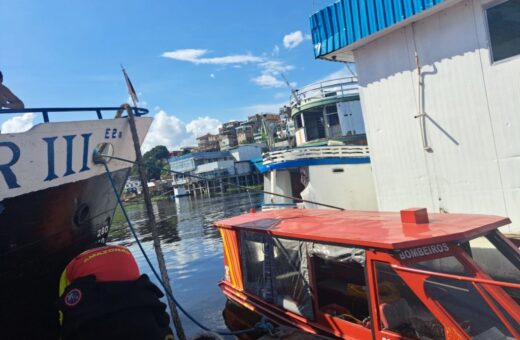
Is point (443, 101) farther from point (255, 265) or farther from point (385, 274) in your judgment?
point (385, 274)

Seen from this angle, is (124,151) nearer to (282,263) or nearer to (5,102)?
(5,102)

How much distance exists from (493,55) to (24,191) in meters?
8.65

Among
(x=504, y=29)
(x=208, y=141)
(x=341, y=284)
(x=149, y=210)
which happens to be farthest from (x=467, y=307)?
(x=208, y=141)

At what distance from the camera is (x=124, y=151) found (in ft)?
23.5

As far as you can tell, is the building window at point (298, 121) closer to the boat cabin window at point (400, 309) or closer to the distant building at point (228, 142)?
the boat cabin window at point (400, 309)

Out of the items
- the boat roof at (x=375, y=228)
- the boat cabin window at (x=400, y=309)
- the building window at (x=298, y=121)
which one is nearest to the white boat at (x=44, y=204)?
the boat roof at (x=375, y=228)

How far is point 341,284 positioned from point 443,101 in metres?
5.04

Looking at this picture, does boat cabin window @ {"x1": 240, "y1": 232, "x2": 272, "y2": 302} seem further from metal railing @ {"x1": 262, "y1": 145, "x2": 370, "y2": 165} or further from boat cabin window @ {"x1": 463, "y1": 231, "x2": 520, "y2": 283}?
metal railing @ {"x1": 262, "y1": 145, "x2": 370, "y2": 165}

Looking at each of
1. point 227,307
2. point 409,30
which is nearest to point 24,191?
point 227,307

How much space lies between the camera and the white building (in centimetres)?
783

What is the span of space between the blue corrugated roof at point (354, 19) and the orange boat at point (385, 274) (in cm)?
494

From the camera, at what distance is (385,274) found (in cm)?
447

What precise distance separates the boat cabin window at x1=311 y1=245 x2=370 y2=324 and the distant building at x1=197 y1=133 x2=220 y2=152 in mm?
127910

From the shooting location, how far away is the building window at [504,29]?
24.9ft
